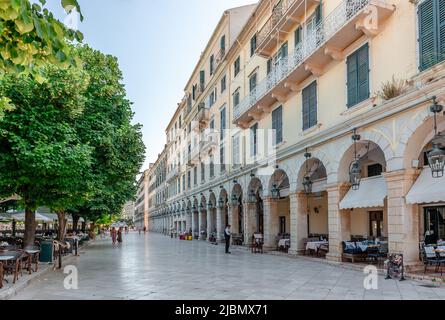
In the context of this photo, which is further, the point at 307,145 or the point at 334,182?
the point at 307,145

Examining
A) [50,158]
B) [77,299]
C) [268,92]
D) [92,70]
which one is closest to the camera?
[77,299]

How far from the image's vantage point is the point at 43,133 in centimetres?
1341

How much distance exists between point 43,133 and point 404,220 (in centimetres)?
1126

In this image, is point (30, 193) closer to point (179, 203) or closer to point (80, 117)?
point (80, 117)

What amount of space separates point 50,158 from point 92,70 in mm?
5989

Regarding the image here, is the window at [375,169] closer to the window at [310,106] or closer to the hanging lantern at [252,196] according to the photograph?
the window at [310,106]

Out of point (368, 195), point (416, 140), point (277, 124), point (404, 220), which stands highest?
point (277, 124)

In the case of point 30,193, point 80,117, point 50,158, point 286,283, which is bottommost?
point 286,283

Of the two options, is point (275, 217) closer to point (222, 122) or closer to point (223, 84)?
point (222, 122)

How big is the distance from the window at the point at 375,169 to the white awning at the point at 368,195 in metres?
3.26

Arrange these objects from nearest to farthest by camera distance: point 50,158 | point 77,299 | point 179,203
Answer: point 77,299 < point 50,158 < point 179,203

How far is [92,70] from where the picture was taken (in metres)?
17.8

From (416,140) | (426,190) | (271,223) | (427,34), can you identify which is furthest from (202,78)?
(426,190)
